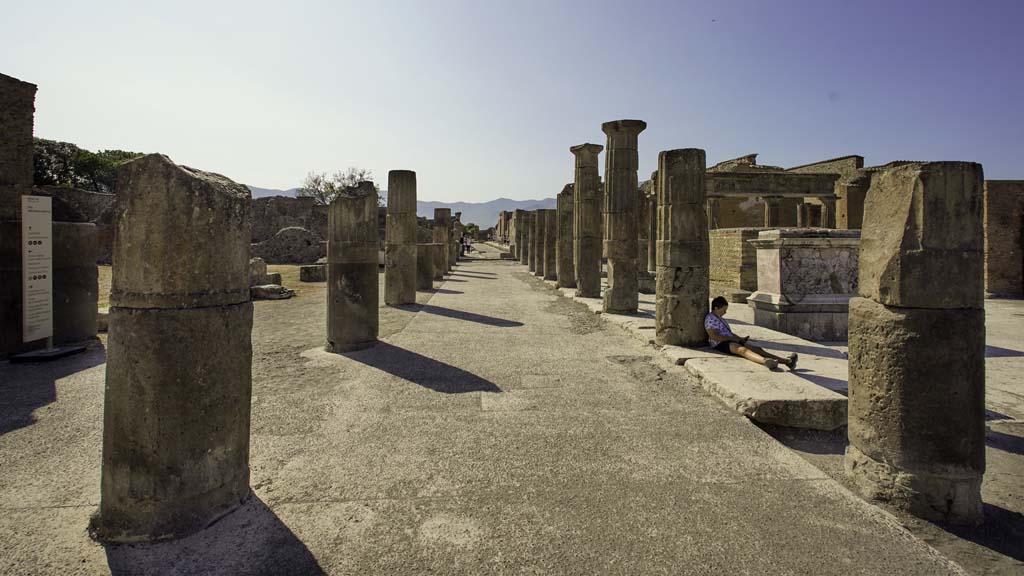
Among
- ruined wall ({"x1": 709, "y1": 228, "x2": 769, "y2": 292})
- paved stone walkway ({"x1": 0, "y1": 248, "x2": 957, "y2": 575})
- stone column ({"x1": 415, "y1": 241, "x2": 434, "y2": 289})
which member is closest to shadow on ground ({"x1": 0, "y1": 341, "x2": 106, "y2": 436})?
paved stone walkway ({"x1": 0, "y1": 248, "x2": 957, "y2": 575})

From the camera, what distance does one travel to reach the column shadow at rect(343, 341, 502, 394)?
18.8 feet

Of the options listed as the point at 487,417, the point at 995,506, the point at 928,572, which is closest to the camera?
the point at 928,572

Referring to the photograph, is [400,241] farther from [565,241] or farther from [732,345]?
[732,345]

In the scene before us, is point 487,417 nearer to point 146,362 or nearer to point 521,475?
point 521,475

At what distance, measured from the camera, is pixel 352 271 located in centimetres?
757

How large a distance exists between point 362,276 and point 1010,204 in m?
20.4

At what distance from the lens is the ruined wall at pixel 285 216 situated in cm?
2948

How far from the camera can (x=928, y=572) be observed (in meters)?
2.59

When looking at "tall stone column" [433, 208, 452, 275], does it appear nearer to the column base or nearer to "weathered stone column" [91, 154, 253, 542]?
"weathered stone column" [91, 154, 253, 542]

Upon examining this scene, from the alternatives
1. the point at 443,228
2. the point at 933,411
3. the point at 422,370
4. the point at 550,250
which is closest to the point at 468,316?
the point at 422,370

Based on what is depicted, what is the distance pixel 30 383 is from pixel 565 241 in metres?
13.3

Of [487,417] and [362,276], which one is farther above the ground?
[362,276]

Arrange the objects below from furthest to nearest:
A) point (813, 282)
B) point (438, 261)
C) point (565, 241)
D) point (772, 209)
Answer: point (772, 209)
point (438, 261)
point (565, 241)
point (813, 282)

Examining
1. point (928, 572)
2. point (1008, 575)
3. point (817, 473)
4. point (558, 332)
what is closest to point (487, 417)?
point (817, 473)
